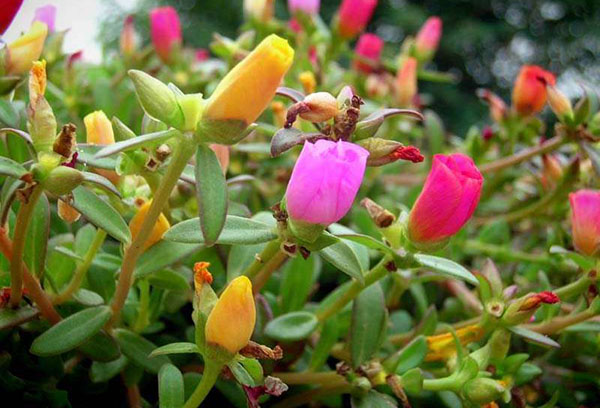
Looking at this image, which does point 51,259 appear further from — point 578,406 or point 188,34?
point 188,34

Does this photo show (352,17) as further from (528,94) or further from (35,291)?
(35,291)

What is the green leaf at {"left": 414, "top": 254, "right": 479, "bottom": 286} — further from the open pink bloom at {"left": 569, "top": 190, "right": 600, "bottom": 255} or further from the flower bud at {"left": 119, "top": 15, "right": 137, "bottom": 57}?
the flower bud at {"left": 119, "top": 15, "right": 137, "bottom": 57}

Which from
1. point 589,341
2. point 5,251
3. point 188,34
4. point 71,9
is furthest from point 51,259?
point 188,34

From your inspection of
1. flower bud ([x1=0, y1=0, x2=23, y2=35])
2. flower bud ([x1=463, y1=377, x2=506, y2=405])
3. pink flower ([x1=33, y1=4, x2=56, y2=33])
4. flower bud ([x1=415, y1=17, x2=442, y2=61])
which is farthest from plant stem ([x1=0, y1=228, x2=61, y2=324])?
flower bud ([x1=415, y1=17, x2=442, y2=61])

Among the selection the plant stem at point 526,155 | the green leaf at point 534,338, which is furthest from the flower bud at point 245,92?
the plant stem at point 526,155

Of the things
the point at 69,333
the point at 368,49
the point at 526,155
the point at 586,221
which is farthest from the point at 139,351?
the point at 368,49

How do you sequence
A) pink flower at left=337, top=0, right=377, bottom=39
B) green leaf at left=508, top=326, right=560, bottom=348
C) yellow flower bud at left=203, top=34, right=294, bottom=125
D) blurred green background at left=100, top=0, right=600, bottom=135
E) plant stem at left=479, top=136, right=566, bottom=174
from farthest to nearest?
blurred green background at left=100, top=0, right=600, bottom=135 < pink flower at left=337, top=0, right=377, bottom=39 < plant stem at left=479, top=136, right=566, bottom=174 < green leaf at left=508, top=326, right=560, bottom=348 < yellow flower bud at left=203, top=34, right=294, bottom=125
